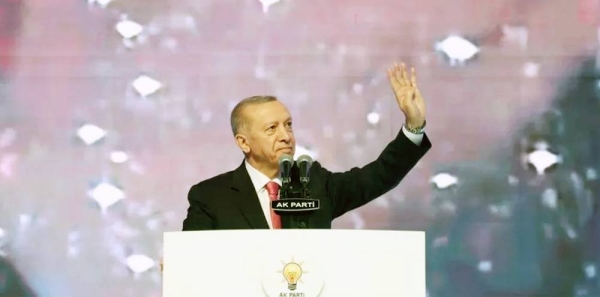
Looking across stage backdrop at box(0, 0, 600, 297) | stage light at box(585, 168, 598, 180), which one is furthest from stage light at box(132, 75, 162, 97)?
stage light at box(585, 168, 598, 180)

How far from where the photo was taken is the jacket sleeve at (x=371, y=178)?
2.21 metres

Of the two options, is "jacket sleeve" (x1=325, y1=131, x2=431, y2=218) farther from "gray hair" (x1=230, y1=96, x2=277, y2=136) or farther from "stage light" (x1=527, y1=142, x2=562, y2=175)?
"stage light" (x1=527, y1=142, x2=562, y2=175)

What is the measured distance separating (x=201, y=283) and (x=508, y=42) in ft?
6.14

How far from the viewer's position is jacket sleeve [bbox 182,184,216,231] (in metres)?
2.06

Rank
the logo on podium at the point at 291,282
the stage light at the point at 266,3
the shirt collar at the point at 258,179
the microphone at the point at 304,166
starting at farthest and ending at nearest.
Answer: the stage light at the point at 266,3, the shirt collar at the point at 258,179, the microphone at the point at 304,166, the logo on podium at the point at 291,282

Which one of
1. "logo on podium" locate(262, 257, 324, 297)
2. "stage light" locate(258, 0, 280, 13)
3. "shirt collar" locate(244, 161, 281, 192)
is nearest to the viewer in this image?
"logo on podium" locate(262, 257, 324, 297)

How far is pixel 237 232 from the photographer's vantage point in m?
1.62

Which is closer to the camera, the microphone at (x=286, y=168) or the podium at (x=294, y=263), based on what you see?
the podium at (x=294, y=263)

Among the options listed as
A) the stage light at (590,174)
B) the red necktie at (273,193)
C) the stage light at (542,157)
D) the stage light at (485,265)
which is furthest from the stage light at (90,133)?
the stage light at (590,174)

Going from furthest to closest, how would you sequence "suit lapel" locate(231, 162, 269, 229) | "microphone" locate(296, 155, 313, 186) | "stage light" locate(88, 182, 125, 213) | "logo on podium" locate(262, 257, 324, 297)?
1. "stage light" locate(88, 182, 125, 213)
2. "suit lapel" locate(231, 162, 269, 229)
3. "microphone" locate(296, 155, 313, 186)
4. "logo on podium" locate(262, 257, 324, 297)

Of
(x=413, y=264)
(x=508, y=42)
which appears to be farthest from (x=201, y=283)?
(x=508, y=42)

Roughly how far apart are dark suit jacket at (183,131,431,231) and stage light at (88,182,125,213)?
2.65 feet

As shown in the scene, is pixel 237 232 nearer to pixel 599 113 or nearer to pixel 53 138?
pixel 53 138

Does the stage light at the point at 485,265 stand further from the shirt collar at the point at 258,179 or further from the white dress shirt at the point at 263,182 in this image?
the shirt collar at the point at 258,179
